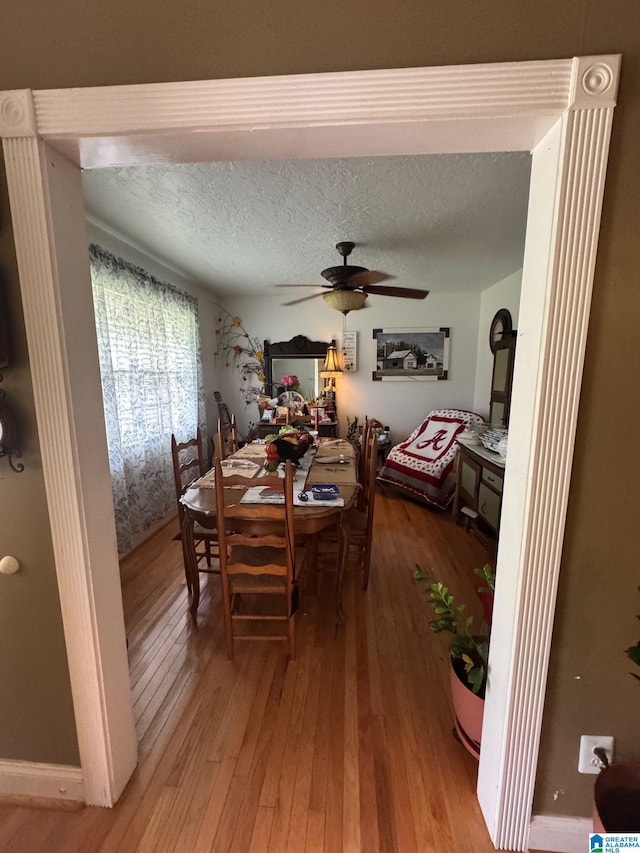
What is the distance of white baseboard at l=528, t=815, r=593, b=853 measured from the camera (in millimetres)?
1043

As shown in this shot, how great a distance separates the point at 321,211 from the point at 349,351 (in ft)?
8.06

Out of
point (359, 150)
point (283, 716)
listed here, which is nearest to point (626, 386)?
point (359, 150)

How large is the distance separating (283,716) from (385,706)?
446 mm

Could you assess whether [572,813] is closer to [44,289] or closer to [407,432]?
[44,289]

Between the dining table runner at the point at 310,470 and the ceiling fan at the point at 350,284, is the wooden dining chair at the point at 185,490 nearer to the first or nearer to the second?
the dining table runner at the point at 310,470

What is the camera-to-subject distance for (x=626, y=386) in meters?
0.85

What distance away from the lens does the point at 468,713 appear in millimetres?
1267

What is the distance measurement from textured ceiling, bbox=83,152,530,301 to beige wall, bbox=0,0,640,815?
39.5 inches

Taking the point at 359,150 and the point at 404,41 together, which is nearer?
the point at 404,41

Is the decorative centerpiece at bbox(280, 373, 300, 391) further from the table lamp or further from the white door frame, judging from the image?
the white door frame

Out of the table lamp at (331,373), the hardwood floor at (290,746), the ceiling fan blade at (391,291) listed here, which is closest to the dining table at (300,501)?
the hardwood floor at (290,746)

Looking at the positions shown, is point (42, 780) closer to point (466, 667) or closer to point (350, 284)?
point (466, 667)

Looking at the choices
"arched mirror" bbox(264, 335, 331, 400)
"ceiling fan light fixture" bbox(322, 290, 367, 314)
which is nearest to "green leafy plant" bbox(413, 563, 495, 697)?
"ceiling fan light fixture" bbox(322, 290, 367, 314)

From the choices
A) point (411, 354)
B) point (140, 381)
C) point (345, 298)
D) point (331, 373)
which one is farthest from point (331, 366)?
point (140, 381)
